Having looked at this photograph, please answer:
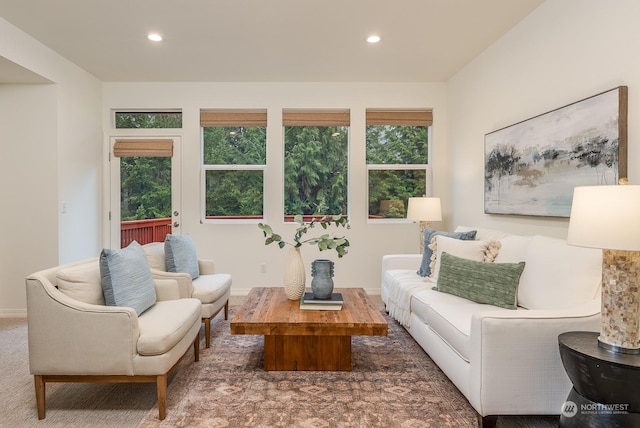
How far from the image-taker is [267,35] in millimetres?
3447

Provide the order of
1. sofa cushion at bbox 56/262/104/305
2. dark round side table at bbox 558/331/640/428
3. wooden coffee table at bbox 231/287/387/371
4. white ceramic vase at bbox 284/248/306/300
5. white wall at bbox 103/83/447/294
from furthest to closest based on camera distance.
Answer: white wall at bbox 103/83/447/294, white ceramic vase at bbox 284/248/306/300, wooden coffee table at bbox 231/287/387/371, sofa cushion at bbox 56/262/104/305, dark round side table at bbox 558/331/640/428

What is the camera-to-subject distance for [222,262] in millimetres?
4859

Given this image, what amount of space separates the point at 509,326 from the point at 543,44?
225 cm

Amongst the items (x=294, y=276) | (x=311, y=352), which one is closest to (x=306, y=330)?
(x=311, y=352)

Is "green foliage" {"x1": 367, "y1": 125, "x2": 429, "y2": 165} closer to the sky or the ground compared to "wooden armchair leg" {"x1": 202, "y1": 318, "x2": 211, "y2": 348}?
closer to the sky

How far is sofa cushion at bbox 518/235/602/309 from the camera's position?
2092 millimetres

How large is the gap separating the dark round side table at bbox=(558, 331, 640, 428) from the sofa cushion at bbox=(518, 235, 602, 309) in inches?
19.4

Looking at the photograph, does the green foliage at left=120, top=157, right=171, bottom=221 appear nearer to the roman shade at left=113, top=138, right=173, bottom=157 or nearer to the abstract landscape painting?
the roman shade at left=113, top=138, right=173, bottom=157

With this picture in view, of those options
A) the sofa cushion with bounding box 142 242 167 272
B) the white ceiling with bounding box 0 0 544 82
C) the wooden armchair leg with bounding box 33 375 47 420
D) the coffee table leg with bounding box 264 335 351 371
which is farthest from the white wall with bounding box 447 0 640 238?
the wooden armchair leg with bounding box 33 375 47 420

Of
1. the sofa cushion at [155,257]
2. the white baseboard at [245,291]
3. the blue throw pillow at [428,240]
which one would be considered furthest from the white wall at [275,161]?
the sofa cushion at [155,257]

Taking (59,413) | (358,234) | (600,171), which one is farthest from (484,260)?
(59,413)

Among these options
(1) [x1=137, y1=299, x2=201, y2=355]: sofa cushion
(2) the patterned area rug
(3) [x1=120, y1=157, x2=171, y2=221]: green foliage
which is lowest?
(2) the patterned area rug

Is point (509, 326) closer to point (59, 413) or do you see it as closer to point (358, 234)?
point (59, 413)

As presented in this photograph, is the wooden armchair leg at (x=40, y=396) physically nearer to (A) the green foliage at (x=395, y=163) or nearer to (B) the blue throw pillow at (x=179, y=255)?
(B) the blue throw pillow at (x=179, y=255)
